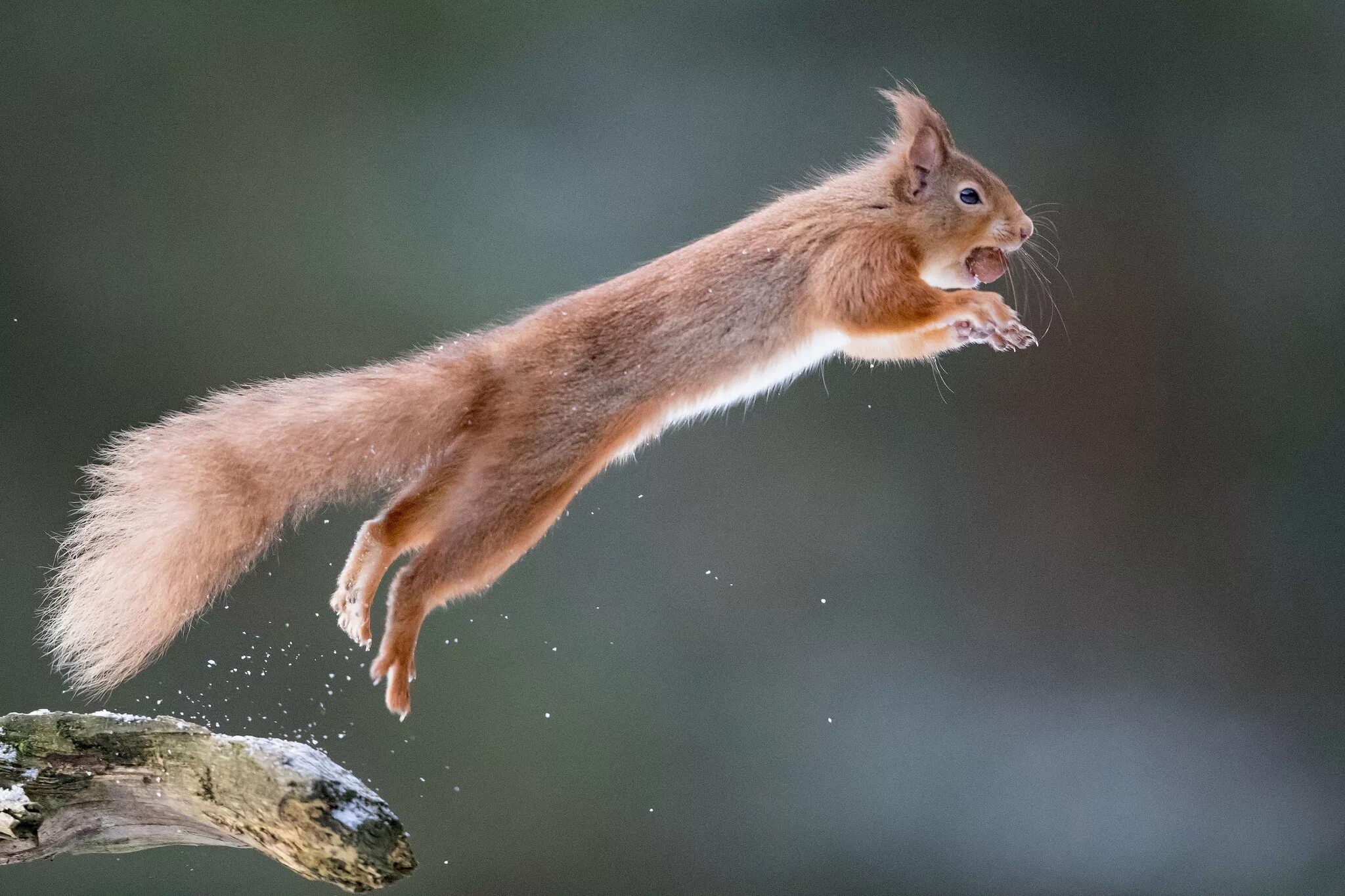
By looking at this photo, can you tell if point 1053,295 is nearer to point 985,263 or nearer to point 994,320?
point 985,263

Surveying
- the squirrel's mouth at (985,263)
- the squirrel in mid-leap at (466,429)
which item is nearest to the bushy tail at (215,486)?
the squirrel in mid-leap at (466,429)

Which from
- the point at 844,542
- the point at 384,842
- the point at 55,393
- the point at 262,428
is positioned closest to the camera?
the point at 384,842

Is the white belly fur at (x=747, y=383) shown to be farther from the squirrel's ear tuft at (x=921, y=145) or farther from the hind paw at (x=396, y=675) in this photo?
the hind paw at (x=396, y=675)

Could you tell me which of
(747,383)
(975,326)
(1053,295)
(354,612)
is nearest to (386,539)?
(354,612)

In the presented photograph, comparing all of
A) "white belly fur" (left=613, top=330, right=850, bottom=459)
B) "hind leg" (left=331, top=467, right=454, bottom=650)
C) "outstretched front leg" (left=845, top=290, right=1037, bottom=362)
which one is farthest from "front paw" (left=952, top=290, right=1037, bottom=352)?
"hind leg" (left=331, top=467, right=454, bottom=650)

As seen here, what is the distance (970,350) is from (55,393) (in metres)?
2.05

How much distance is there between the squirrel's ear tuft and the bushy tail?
0.82 meters

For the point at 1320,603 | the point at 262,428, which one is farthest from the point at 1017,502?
the point at 262,428

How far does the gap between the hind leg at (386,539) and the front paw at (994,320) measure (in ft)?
2.76

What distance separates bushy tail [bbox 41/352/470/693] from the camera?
6.48 feet

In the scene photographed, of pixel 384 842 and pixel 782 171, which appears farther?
pixel 782 171

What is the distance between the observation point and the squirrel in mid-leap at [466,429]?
1.96m

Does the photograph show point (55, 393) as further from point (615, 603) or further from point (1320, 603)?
point (1320, 603)

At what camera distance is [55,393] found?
8.87 feet
